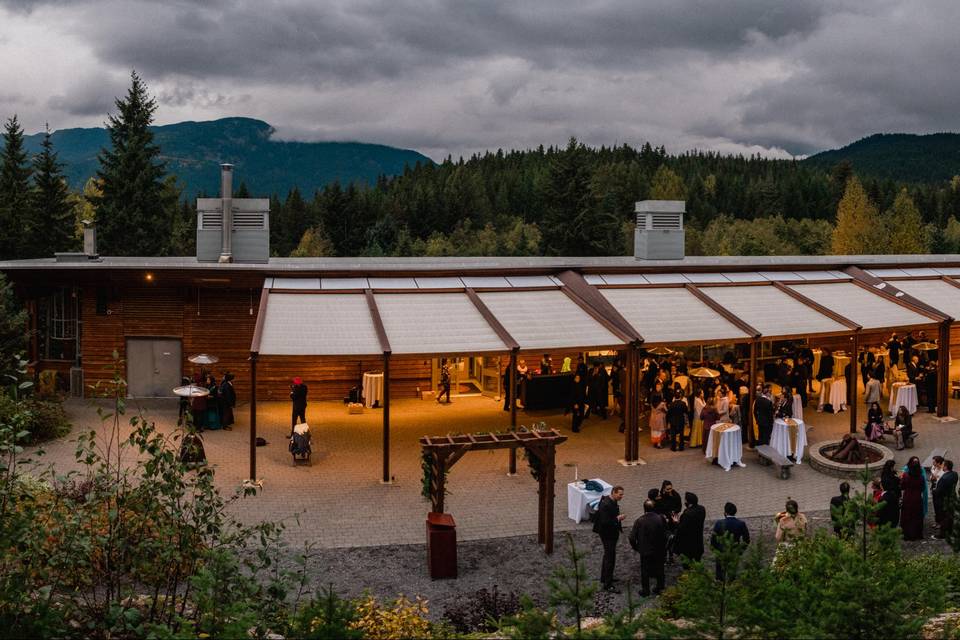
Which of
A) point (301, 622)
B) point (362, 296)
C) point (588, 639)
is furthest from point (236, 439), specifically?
point (588, 639)

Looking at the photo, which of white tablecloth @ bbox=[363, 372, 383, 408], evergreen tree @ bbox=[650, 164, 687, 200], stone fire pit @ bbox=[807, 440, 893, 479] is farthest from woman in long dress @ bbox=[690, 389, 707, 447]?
evergreen tree @ bbox=[650, 164, 687, 200]

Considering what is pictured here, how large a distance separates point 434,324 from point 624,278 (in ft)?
20.1

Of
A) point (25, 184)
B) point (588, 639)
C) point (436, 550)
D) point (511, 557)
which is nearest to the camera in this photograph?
point (588, 639)

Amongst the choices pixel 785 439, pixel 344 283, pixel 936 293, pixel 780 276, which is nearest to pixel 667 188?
pixel 936 293

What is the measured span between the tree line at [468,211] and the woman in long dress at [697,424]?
3344 centimetres

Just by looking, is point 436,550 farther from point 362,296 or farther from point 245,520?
point 362,296

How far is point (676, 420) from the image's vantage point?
1736 cm

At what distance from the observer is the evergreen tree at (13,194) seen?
38000 millimetres

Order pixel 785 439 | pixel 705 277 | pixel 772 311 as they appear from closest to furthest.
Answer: pixel 785 439 < pixel 772 311 < pixel 705 277

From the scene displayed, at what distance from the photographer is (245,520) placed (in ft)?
41.7

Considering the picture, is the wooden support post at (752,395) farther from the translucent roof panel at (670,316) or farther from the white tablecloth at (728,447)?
the white tablecloth at (728,447)

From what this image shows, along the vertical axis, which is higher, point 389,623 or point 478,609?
point 389,623

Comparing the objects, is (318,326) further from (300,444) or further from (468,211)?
(468,211)

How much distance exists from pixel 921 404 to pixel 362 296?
15.6m
